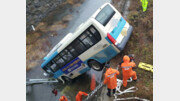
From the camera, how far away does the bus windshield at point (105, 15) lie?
276 inches

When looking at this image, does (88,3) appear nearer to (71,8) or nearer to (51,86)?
→ (71,8)

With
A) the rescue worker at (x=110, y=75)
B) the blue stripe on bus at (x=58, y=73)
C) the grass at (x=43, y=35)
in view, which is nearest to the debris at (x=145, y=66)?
the rescue worker at (x=110, y=75)

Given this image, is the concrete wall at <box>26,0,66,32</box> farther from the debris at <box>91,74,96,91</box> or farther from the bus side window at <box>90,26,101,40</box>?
the bus side window at <box>90,26,101,40</box>

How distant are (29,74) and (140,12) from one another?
9.63 metres

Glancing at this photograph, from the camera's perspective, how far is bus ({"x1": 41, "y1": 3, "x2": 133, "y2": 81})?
6.80 m

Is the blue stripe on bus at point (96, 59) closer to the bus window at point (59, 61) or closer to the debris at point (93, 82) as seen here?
the bus window at point (59, 61)

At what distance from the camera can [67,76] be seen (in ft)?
29.3

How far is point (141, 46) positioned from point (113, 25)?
2932 mm

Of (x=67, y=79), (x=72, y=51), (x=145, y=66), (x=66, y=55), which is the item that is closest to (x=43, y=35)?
(x=67, y=79)

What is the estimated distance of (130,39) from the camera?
9891 millimetres

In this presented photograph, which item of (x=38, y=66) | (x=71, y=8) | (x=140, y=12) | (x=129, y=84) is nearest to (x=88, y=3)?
(x=71, y=8)

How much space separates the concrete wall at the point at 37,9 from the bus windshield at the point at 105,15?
1024 centimetres

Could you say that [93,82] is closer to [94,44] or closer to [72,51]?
[72,51]

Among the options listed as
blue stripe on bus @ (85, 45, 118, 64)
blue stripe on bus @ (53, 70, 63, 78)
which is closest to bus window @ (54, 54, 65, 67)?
blue stripe on bus @ (53, 70, 63, 78)
